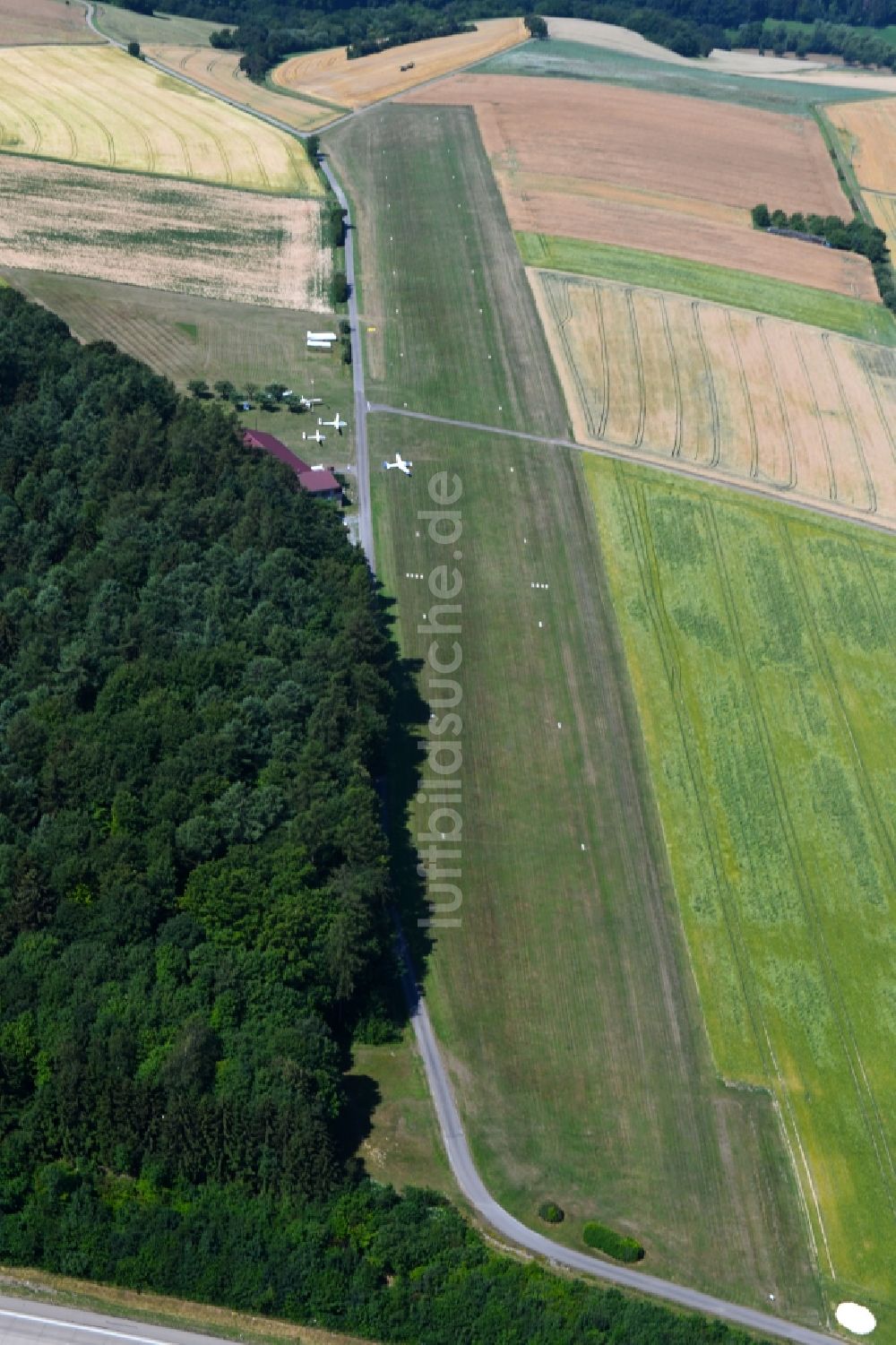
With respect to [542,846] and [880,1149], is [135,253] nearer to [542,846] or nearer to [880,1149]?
[542,846]

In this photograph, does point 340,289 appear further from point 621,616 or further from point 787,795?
point 787,795

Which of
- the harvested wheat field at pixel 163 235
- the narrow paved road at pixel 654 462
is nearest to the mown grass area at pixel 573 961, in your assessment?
the narrow paved road at pixel 654 462

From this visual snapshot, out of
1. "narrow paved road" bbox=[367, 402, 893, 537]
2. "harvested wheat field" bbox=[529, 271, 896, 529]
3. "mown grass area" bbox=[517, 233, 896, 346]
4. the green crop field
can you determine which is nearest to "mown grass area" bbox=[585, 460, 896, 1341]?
"narrow paved road" bbox=[367, 402, 893, 537]

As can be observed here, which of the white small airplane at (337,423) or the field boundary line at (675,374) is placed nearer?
the white small airplane at (337,423)

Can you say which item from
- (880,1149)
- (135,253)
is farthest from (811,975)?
(135,253)

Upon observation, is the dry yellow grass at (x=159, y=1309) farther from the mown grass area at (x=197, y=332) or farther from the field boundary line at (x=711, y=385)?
the field boundary line at (x=711, y=385)

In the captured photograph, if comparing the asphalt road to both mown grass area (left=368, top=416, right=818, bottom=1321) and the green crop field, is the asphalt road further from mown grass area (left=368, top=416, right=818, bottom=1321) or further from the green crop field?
the green crop field

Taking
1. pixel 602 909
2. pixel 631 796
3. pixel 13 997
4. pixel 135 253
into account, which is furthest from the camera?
pixel 135 253
